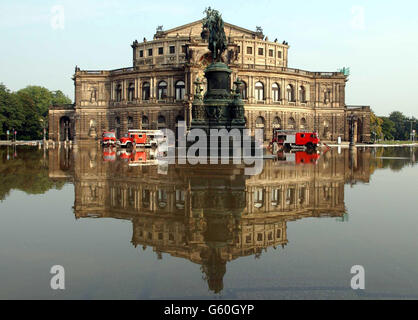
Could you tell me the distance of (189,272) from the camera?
4.80m

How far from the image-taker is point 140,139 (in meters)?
48.7

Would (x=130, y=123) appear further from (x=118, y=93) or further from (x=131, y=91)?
(x=118, y=93)

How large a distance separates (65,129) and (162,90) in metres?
26.9

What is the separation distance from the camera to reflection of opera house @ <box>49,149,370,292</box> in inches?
229

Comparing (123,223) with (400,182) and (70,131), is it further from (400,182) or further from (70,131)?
(70,131)

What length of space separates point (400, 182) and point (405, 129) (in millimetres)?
175291

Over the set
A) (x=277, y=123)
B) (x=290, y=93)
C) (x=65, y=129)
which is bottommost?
(x=65, y=129)

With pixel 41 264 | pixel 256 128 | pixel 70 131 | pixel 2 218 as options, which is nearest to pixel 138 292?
pixel 41 264

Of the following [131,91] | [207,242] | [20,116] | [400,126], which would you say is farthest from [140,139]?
[400,126]

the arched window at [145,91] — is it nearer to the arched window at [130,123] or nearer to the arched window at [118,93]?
the arched window at [130,123]

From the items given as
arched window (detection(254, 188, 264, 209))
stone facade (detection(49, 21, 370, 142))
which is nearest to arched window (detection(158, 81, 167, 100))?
stone facade (detection(49, 21, 370, 142))

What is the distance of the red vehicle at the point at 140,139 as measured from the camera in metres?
45.1

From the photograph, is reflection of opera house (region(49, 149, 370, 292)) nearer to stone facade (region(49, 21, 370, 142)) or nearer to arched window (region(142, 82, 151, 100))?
stone facade (region(49, 21, 370, 142))

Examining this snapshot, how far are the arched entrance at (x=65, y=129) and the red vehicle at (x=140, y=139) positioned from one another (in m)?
30.8
